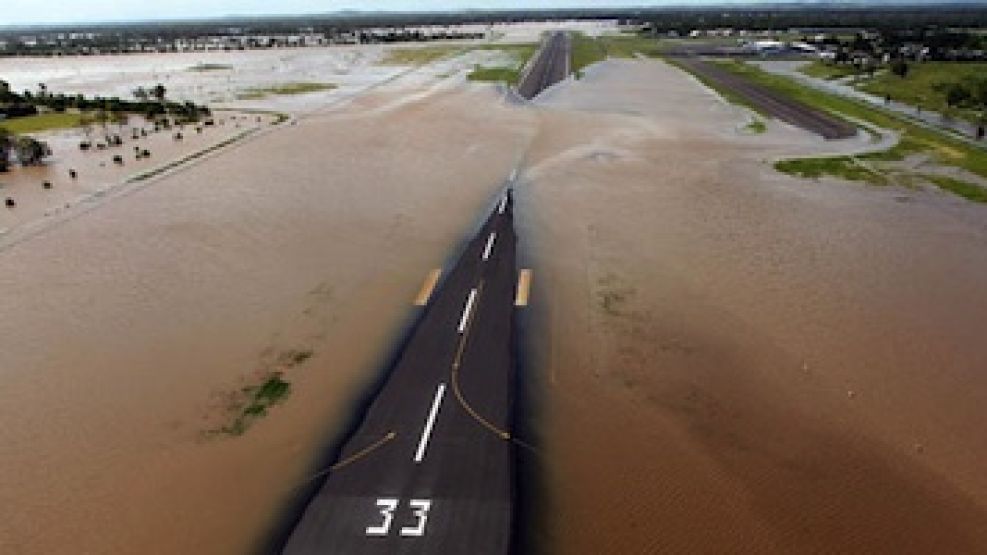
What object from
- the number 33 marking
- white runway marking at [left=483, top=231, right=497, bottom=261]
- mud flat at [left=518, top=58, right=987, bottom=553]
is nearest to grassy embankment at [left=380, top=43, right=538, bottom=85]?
mud flat at [left=518, top=58, right=987, bottom=553]

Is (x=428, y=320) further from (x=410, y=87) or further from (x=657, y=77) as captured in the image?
(x=657, y=77)

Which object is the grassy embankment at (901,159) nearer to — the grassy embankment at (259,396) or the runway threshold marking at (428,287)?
the runway threshold marking at (428,287)

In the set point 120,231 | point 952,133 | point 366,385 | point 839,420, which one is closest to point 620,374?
point 839,420

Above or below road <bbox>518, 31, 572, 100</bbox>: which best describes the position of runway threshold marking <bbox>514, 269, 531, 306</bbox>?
below

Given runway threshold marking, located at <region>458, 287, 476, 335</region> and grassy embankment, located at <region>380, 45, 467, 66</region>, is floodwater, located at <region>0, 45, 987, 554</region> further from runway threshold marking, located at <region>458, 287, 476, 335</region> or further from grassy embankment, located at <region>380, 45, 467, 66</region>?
grassy embankment, located at <region>380, 45, 467, 66</region>

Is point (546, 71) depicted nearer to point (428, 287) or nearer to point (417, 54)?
point (417, 54)
